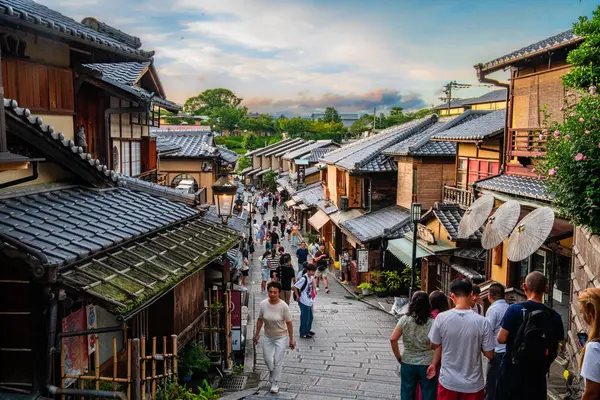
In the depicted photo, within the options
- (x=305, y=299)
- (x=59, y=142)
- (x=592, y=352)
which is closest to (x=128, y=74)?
(x=305, y=299)

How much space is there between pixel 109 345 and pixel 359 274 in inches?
672

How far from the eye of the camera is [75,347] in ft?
23.0

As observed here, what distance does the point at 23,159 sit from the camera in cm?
575

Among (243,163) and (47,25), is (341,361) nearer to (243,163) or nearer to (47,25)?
(47,25)

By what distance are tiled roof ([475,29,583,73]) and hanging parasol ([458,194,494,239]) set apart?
13.5 feet

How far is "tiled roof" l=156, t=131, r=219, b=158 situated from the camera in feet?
89.1

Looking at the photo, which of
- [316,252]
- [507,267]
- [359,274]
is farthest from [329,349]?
[316,252]

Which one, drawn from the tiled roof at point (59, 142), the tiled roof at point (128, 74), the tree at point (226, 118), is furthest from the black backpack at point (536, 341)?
the tree at point (226, 118)

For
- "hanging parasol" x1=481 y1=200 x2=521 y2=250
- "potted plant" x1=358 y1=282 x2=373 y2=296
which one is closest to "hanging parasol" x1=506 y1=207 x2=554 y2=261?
"hanging parasol" x1=481 y1=200 x2=521 y2=250

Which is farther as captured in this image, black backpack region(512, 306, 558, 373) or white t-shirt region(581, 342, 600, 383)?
black backpack region(512, 306, 558, 373)

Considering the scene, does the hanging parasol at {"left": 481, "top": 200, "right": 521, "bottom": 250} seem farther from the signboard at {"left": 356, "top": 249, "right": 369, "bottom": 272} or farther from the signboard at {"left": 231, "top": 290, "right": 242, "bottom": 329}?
the signboard at {"left": 356, "top": 249, "right": 369, "bottom": 272}

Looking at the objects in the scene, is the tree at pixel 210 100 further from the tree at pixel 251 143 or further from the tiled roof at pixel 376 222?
the tiled roof at pixel 376 222

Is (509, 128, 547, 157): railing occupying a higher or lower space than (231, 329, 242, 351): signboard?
higher

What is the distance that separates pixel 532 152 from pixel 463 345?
10279mm
